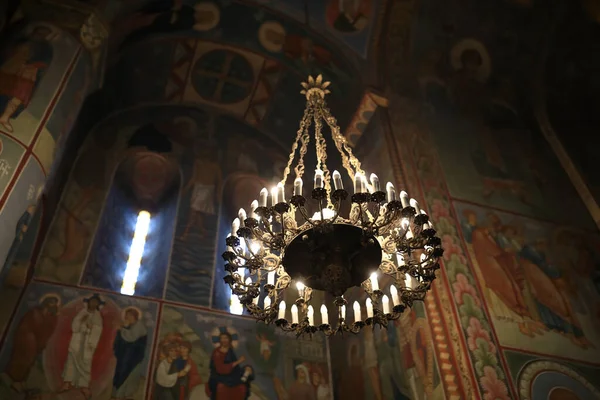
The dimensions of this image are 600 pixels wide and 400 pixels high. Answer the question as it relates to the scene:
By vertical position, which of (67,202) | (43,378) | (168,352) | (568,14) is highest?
(568,14)


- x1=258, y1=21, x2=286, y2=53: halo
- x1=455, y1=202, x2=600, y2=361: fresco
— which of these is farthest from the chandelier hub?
x1=258, y1=21, x2=286, y2=53: halo

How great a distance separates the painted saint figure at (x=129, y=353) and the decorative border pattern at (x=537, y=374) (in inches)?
174

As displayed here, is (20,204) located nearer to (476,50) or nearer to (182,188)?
(182,188)

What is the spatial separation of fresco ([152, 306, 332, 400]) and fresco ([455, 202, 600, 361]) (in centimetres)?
256

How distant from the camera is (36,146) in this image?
636 cm

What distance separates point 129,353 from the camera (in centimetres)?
698

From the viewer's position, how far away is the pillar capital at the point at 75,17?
7473 mm

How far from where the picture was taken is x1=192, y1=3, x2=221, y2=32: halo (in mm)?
9203

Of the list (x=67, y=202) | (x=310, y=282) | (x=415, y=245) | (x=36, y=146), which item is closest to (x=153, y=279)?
(x=67, y=202)

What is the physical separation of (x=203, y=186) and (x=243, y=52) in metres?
2.43

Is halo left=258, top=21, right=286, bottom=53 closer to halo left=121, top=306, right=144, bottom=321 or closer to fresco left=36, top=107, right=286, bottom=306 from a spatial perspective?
fresco left=36, top=107, right=286, bottom=306

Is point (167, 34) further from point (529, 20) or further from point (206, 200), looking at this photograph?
point (529, 20)

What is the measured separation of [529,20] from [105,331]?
8.33 metres

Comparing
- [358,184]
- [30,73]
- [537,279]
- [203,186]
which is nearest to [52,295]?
[30,73]
